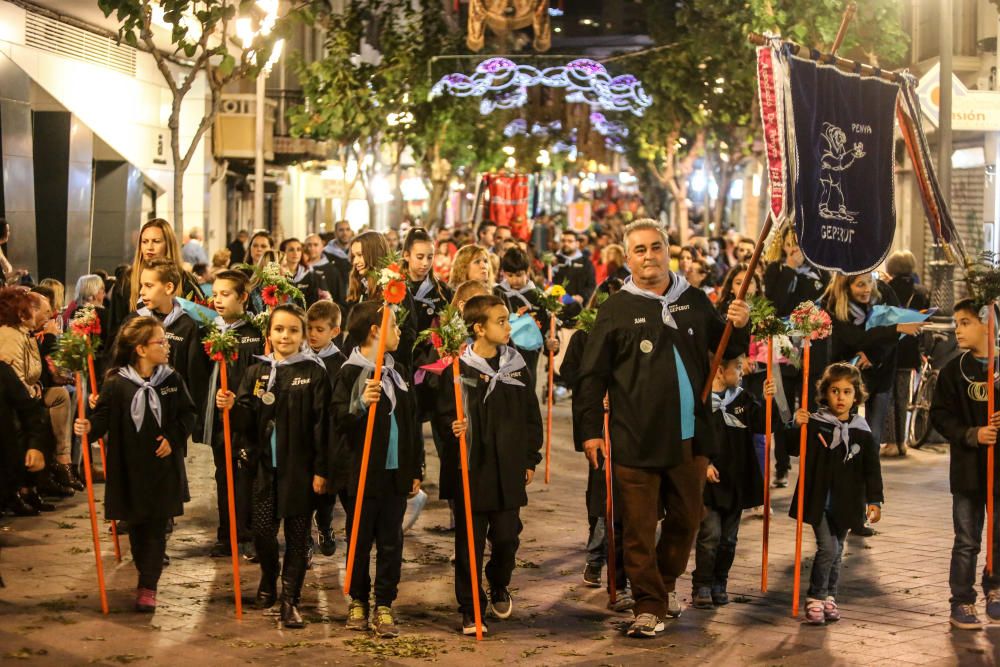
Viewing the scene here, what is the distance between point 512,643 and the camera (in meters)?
8.35

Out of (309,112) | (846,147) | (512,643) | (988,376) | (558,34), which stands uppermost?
(558,34)

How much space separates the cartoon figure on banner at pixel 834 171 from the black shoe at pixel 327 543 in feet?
12.7

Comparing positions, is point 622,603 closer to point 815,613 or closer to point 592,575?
point 592,575

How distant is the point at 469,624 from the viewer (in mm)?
8547

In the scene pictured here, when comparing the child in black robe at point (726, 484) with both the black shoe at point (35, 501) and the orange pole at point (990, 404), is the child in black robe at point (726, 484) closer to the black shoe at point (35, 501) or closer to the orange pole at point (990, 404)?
the orange pole at point (990, 404)

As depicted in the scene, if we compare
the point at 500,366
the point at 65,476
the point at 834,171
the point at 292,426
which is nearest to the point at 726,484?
the point at 500,366

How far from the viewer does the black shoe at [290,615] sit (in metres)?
8.57

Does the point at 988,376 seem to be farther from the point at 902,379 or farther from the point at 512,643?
the point at 902,379

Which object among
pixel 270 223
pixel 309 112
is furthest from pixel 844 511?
pixel 270 223

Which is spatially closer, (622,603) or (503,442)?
(503,442)

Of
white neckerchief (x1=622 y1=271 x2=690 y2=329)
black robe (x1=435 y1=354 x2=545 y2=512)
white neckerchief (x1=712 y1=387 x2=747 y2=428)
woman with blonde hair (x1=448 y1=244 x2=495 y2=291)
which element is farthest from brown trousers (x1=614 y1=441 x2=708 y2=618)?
woman with blonde hair (x1=448 y1=244 x2=495 y2=291)

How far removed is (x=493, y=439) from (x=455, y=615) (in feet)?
3.49

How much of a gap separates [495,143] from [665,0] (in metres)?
14.6

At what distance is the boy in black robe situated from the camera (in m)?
8.87
